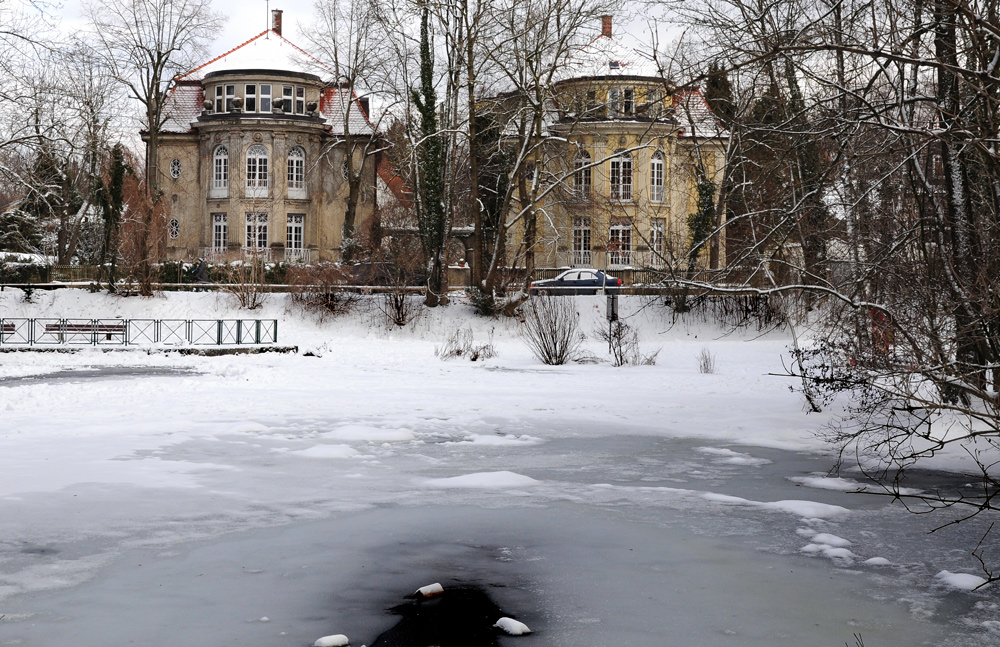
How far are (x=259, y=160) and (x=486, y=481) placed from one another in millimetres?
45021

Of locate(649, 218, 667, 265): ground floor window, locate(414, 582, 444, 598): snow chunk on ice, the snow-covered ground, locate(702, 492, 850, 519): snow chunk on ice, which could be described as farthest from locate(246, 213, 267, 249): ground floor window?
locate(414, 582, 444, 598): snow chunk on ice

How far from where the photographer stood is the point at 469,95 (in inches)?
1411

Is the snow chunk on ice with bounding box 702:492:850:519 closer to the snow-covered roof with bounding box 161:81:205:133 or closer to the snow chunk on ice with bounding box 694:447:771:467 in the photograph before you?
the snow chunk on ice with bounding box 694:447:771:467

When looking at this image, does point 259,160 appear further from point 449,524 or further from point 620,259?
point 449,524

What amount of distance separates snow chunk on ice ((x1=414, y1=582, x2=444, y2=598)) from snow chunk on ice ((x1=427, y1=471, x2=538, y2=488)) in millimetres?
3575

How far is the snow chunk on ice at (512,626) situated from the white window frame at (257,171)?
48509 mm

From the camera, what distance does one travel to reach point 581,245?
51.5m

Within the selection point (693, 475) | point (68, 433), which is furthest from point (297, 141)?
point (693, 475)

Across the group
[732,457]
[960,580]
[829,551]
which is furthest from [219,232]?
[960,580]

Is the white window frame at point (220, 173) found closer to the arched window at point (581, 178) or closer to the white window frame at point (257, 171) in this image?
the white window frame at point (257, 171)

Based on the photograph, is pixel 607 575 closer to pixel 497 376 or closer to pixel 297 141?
pixel 497 376

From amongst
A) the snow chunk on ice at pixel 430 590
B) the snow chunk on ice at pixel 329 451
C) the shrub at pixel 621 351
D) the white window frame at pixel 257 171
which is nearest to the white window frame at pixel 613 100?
the shrub at pixel 621 351

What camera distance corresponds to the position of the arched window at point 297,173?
53281mm

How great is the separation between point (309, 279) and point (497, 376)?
17.0 m
